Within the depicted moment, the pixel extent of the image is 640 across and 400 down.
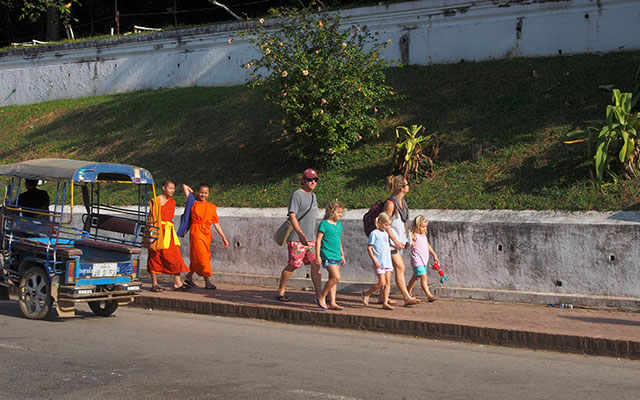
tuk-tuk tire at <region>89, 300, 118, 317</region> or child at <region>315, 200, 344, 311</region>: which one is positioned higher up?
child at <region>315, 200, 344, 311</region>

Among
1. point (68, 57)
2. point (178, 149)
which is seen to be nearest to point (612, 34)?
point (178, 149)

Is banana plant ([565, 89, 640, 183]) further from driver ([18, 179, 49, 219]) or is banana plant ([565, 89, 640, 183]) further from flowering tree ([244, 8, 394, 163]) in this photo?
driver ([18, 179, 49, 219])

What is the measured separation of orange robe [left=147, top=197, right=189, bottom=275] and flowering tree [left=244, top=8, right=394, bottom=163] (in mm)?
3236

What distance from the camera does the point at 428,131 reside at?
14.5m

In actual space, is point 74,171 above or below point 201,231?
above

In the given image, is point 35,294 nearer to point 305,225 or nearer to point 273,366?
point 305,225

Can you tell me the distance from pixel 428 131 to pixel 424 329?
6.30 meters

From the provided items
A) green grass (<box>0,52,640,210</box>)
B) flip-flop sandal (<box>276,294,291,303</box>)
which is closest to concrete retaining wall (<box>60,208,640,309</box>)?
green grass (<box>0,52,640,210</box>)

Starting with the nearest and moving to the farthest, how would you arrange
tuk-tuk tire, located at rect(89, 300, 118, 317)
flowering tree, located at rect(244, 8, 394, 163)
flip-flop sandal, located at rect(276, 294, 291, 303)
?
tuk-tuk tire, located at rect(89, 300, 118, 317), flip-flop sandal, located at rect(276, 294, 291, 303), flowering tree, located at rect(244, 8, 394, 163)

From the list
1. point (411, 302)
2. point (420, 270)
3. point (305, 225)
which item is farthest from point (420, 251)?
point (305, 225)

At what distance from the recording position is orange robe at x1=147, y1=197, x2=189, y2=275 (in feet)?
39.8

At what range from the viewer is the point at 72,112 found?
22.0m

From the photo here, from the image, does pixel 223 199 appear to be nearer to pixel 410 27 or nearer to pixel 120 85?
pixel 410 27

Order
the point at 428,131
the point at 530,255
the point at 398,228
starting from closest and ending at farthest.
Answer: the point at 398,228 → the point at 530,255 → the point at 428,131
